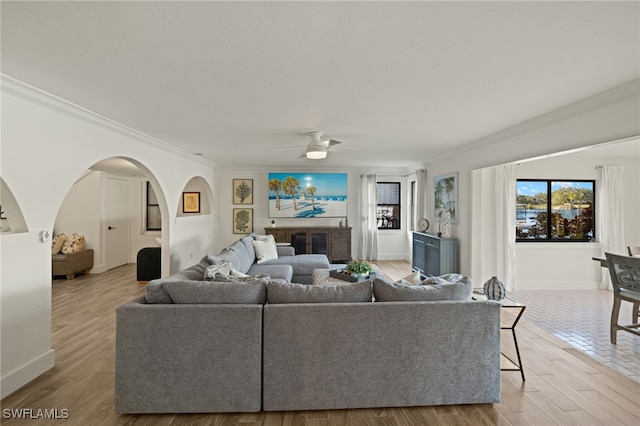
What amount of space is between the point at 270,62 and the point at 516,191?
5420 millimetres

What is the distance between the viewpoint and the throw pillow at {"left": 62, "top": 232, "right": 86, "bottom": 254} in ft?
21.7

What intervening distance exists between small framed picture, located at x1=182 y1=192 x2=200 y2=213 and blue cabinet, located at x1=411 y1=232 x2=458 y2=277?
18.5 feet

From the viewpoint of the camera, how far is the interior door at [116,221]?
7.58 m

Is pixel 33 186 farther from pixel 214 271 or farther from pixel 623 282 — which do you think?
pixel 623 282

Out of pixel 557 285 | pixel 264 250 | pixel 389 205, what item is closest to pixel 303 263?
pixel 264 250

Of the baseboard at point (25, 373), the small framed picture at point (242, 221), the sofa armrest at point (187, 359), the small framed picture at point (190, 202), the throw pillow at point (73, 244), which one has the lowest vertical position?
the baseboard at point (25, 373)

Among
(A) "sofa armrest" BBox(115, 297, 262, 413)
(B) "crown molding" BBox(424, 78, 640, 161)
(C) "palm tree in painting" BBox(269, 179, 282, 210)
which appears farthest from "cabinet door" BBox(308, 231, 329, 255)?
(A) "sofa armrest" BBox(115, 297, 262, 413)

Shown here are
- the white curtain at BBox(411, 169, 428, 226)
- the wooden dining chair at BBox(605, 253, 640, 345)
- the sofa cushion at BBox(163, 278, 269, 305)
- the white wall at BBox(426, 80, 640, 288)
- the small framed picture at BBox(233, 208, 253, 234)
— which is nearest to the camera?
the sofa cushion at BBox(163, 278, 269, 305)

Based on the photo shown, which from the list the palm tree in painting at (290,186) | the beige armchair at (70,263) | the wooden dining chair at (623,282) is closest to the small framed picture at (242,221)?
the palm tree in painting at (290,186)

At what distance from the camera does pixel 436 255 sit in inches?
240

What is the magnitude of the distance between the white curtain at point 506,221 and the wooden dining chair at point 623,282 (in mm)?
1873

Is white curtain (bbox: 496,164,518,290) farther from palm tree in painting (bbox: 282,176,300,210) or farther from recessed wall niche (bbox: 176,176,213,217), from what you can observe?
recessed wall niche (bbox: 176,176,213,217)

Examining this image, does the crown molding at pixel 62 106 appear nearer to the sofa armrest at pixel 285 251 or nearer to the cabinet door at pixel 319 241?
the sofa armrest at pixel 285 251

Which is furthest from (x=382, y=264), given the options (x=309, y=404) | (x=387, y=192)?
(x=309, y=404)
